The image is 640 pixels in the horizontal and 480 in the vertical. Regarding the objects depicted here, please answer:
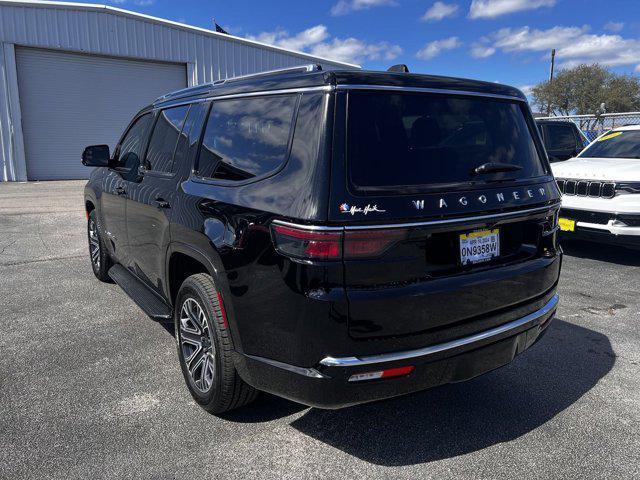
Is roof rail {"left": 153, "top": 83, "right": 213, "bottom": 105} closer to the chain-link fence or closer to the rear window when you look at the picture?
the rear window

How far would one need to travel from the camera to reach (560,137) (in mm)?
10086

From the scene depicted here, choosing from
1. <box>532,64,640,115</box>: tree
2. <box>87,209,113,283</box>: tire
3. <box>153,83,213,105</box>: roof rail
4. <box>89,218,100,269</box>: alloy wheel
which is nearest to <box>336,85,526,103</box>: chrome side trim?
<box>153,83,213,105</box>: roof rail

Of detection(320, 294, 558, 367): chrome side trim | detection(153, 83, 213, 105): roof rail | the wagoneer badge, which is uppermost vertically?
detection(153, 83, 213, 105): roof rail

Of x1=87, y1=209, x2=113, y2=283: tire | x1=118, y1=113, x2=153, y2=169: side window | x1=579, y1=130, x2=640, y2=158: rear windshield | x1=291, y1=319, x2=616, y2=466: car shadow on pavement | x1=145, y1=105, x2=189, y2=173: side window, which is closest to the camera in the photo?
x1=291, y1=319, x2=616, y2=466: car shadow on pavement

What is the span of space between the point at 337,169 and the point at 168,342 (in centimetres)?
253

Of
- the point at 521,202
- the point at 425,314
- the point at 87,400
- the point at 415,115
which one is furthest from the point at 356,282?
the point at 87,400

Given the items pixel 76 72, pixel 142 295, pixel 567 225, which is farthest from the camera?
pixel 76 72

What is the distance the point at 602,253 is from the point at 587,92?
44.1m

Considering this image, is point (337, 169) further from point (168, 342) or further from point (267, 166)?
point (168, 342)

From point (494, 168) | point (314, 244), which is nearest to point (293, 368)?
point (314, 244)

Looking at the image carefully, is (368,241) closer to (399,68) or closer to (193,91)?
(399,68)

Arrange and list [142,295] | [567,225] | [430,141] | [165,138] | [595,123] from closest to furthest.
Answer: [430,141] < [165,138] < [142,295] < [567,225] < [595,123]

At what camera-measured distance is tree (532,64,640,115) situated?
42.1 metres

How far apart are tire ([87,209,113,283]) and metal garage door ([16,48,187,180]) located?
1431cm
